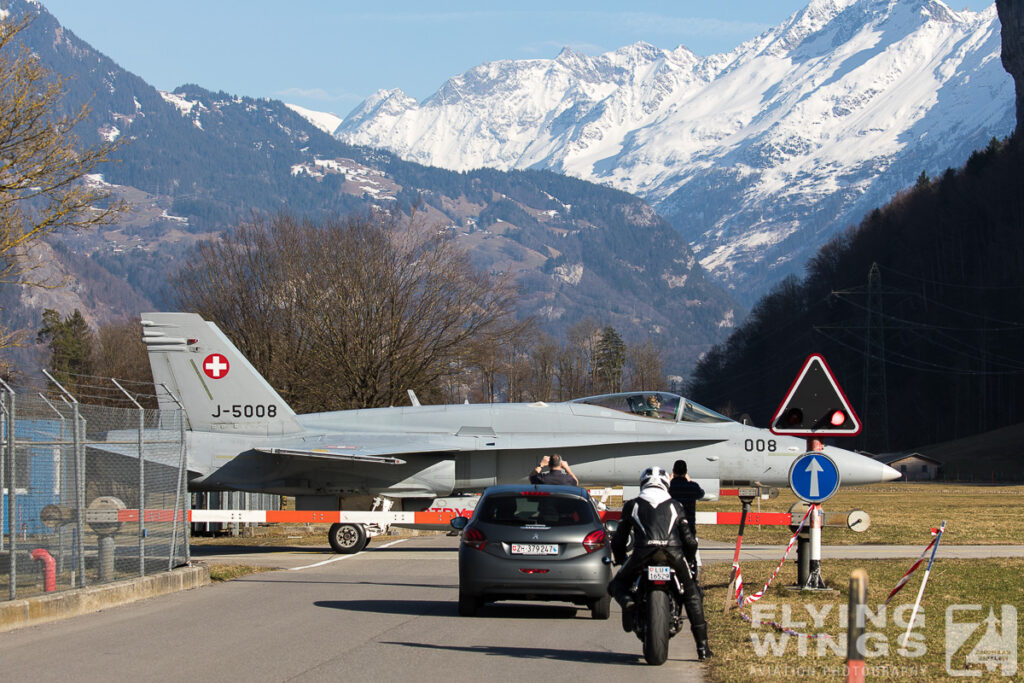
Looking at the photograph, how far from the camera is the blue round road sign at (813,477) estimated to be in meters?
14.0

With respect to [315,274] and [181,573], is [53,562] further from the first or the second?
[315,274]

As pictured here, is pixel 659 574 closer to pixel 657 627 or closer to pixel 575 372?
pixel 657 627

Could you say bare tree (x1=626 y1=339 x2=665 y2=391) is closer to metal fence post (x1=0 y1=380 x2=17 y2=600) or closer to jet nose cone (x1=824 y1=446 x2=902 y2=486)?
jet nose cone (x1=824 y1=446 x2=902 y2=486)

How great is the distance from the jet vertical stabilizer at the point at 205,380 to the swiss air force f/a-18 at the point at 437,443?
20 mm

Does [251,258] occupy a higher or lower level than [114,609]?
higher

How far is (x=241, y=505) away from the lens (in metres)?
30.8

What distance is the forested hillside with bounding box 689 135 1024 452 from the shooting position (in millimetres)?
100562

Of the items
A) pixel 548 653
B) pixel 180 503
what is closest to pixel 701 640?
pixel 548 653

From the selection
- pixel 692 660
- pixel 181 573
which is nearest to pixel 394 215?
pixel 181 573

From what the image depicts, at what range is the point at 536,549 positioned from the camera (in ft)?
43.2

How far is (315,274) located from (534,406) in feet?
93.5

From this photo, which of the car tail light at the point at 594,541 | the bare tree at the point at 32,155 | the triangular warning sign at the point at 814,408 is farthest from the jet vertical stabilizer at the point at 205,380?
the triangular warning sign at the point at 814,408

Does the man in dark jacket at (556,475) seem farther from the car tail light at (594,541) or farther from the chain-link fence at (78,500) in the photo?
the chain-link fence at (78,500)

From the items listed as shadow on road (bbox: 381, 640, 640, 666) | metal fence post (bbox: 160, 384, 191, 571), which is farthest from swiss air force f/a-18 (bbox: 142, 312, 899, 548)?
shadow on road (bbox: 381, 640, 640, 666)
